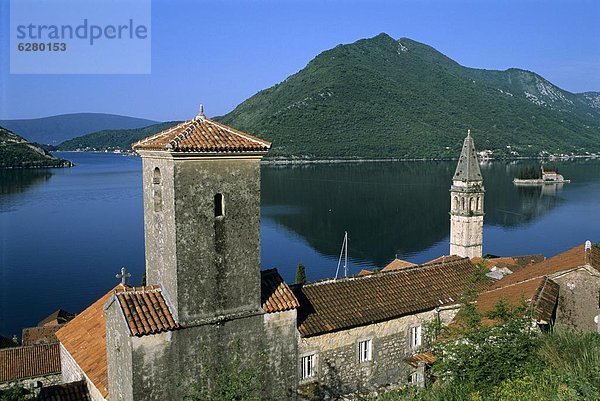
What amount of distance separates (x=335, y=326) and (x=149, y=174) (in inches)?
235

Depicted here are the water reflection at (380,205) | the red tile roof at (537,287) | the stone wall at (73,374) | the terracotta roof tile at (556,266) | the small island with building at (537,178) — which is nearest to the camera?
the stone wall at (73,374)

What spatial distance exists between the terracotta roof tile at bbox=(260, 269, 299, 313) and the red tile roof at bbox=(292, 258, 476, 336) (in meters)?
0.90

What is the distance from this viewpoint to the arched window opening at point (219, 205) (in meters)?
12.2

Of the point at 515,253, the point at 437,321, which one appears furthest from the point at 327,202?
the point at 437,321

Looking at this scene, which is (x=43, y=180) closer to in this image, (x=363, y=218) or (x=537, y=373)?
(x=363, y=218)

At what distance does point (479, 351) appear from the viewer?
33.8 ft

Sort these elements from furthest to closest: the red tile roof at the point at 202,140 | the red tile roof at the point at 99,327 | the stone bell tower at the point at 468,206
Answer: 1. the stone bell tower at the point at 468,206
2. the red tile roof at the point at 99,327
3. the red tile roof at the point at 202,140

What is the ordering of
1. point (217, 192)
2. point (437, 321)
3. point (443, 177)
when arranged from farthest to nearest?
point (443, 177)
point (437, 321)
point (217, 192)

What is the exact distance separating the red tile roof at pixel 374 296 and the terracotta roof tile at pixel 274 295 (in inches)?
35.3

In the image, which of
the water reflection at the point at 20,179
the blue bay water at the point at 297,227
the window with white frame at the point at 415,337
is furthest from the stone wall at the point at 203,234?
the water reflection at the point at 20,179

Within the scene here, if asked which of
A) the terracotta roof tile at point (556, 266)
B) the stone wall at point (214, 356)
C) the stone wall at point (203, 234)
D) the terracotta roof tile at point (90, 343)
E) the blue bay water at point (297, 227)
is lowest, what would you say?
the blue bay water at point (297, 227)

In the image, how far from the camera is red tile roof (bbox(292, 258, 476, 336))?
14352mm

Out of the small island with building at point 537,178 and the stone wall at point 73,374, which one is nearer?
the stone wall at point 73,374

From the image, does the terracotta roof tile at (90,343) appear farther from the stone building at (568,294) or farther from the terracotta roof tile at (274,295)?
the stone building at (568,294)
